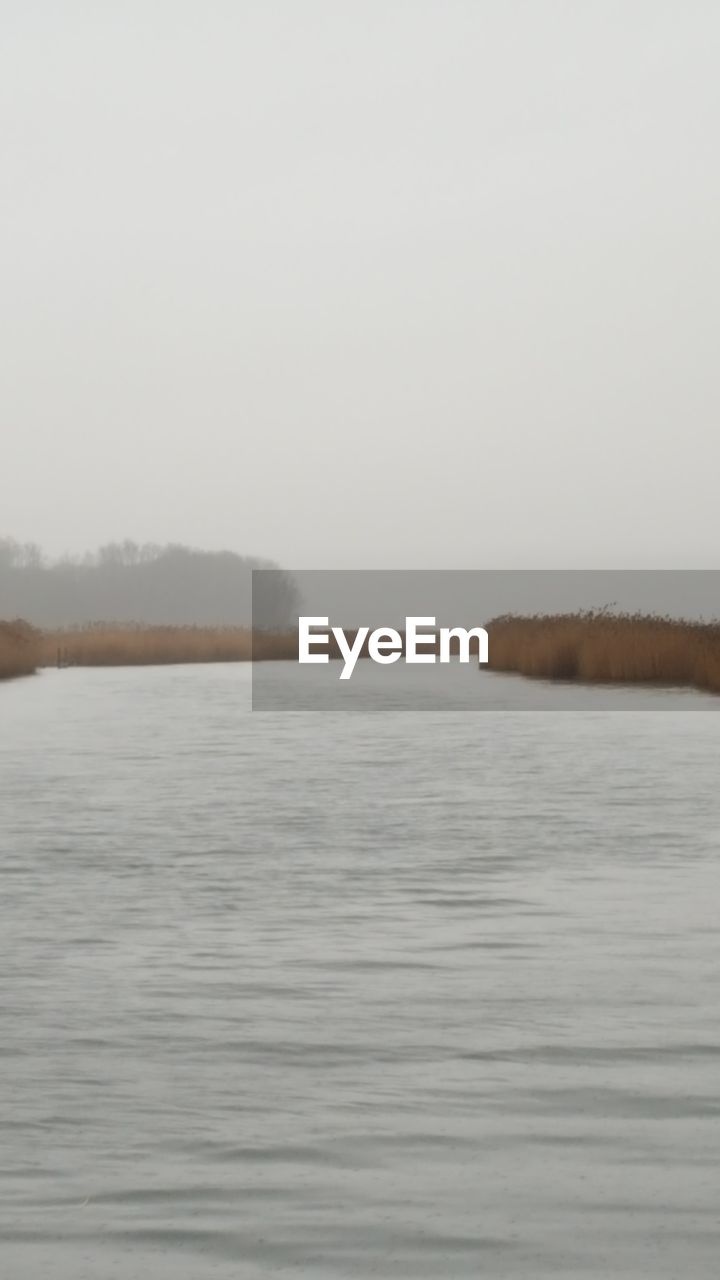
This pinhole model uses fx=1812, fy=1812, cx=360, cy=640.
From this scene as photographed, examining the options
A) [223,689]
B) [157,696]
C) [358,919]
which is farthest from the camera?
[223,689]

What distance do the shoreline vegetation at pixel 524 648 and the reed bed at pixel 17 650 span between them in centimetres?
2

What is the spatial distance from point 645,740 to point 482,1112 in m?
14.0

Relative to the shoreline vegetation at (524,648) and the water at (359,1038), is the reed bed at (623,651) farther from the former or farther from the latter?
the water at (359,1038)

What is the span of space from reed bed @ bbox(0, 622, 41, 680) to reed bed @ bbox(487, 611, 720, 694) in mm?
9601

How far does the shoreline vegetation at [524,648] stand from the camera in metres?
28.0

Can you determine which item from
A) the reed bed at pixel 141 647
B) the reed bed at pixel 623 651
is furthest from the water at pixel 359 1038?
the reed bed at pixel 141 647

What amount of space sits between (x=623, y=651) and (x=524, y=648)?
4.35 metres

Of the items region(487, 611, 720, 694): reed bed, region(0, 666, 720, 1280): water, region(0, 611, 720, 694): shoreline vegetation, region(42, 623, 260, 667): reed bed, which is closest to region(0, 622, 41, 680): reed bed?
region(0, 611, 720, 694): shoreline vegetation

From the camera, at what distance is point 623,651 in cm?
2875

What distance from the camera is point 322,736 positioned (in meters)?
20.1

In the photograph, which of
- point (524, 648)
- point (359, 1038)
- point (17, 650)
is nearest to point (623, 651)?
point (524, 648)

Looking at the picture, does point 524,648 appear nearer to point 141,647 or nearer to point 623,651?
point 623,651

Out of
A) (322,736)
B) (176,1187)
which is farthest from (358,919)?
(322,736)

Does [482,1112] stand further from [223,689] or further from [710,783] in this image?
[223,689]
